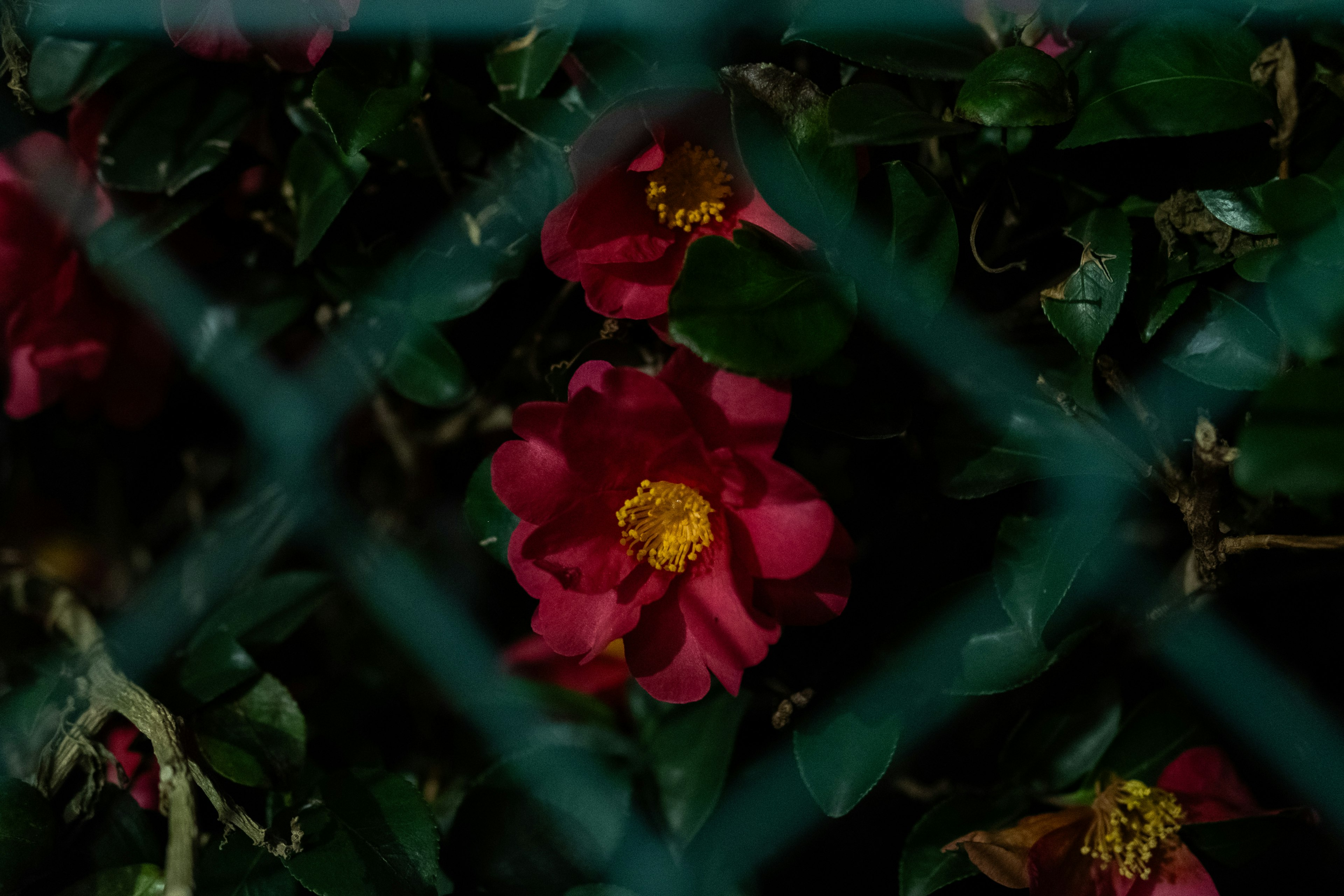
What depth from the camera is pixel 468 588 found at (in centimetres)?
98

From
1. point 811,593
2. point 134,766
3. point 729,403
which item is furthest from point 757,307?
point 134,766

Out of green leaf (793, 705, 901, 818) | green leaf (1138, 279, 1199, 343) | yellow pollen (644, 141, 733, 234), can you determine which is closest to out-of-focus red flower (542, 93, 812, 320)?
yellow pollen (644, 141, 733, 234)

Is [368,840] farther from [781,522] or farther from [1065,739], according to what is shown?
[1065,739]

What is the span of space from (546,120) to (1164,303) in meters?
0.40

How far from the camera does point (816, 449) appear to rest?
734 millimetres

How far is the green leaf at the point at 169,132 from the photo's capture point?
74 cm

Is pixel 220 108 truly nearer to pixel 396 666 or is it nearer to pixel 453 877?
pixel 396 666

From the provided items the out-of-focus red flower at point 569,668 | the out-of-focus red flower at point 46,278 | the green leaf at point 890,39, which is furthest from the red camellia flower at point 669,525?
the out-of-focus red flower at point 46,278

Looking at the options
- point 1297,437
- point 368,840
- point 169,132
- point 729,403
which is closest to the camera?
point 1297,437

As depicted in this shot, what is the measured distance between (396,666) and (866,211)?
589mm

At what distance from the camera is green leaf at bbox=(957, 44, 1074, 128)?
1.81 feet

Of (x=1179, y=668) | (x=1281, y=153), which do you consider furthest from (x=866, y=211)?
(x=1179, y=668)

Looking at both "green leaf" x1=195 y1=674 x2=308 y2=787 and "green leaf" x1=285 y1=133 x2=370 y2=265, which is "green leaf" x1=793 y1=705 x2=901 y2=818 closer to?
"green leaf" x1=195 y1=674 x2=308 y2=787

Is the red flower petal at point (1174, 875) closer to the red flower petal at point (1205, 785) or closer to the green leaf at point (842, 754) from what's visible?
the red flower petal at point (1205, 785)
